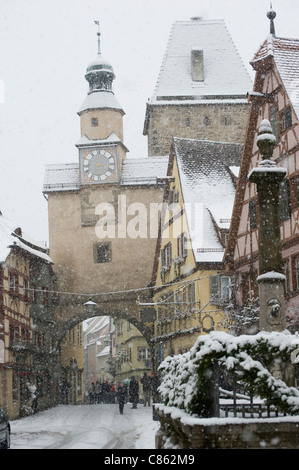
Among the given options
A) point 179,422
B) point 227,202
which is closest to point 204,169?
point 227,202

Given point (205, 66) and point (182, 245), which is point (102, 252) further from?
point (205, 66)

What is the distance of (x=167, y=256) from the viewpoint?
35.8m

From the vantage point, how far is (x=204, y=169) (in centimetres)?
3394

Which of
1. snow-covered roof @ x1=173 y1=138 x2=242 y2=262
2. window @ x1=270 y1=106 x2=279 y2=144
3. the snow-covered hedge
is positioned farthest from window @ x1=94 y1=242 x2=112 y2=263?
the snow-covered hedge

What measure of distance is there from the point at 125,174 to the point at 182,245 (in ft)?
39.8

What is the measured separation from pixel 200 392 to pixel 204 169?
2561 cm

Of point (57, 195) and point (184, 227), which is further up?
point (57, 195)

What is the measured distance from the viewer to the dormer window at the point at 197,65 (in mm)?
53156

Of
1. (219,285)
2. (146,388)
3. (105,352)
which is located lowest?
(146,388)

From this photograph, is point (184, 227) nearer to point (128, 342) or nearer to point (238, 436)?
point (238, 436)

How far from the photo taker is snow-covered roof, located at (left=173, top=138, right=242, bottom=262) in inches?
1204

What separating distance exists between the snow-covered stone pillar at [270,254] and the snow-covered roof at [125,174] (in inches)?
1218

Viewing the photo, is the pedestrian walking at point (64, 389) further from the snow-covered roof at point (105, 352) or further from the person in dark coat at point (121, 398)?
the snow-covered roof at point (105, 352)

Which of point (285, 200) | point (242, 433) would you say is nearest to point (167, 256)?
point (285, 200)
